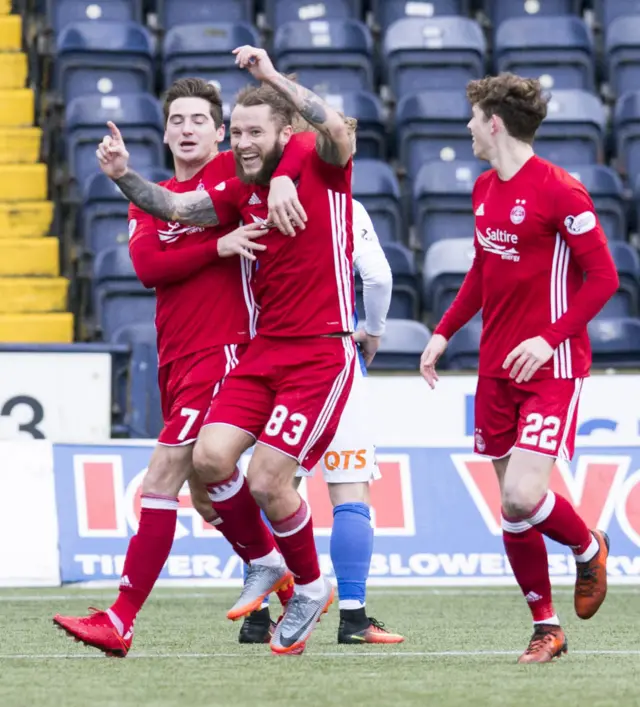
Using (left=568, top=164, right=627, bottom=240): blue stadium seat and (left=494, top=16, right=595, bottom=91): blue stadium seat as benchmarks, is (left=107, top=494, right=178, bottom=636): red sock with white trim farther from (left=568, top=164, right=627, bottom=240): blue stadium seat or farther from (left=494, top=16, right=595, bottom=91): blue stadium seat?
(left=494, top=16, right=595, bottom=91): blue stadium seat

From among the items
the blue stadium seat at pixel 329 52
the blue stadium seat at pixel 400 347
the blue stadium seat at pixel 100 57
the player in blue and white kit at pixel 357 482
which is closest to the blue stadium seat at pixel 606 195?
the blue stadium seat at pixel 329 52

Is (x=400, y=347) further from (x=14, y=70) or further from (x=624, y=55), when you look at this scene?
(x=14, y=70)

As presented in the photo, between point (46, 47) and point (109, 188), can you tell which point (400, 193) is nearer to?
point (109, 188)

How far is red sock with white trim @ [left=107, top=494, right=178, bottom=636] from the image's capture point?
543cm

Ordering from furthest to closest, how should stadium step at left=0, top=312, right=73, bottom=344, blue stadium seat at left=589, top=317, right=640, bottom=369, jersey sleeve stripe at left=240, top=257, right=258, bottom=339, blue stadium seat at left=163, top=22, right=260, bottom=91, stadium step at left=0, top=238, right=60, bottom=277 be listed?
blue stadium seat at left=163, top=22, right=260, bottom=91 < stadium step at left=0, top=238, right=60, bottom=277 < stadium step at left=0, top=312, right=73, bottom=344 < blue stadium seat at left=589, top=317, right=640, bottom=369 < jersey sleeve stripe at left=240, top=257, right=258, bottom=339

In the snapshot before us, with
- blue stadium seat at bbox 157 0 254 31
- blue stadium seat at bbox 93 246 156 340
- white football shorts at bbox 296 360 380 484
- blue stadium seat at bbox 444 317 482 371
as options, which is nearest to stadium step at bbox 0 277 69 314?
blue stadium seat at bbox 93 246 156 340

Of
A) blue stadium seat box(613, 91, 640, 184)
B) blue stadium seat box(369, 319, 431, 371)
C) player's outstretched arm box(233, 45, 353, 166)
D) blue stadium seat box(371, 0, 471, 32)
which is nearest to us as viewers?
player's outstretched arm box(233, 45, 353, 166)

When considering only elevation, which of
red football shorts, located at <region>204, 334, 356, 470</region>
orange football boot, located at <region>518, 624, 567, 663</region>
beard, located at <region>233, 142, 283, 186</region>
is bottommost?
orange football boot, located at <region>518, 624, 567, 663</region>

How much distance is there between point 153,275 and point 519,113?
1401mm

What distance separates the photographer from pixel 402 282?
1133 cm

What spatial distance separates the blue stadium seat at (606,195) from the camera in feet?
39.8

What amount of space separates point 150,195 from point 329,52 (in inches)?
314

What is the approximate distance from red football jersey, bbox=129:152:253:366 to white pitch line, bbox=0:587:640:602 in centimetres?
274

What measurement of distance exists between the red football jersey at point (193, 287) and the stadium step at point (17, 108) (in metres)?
8.05
